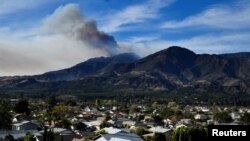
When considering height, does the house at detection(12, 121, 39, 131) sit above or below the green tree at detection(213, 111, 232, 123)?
above

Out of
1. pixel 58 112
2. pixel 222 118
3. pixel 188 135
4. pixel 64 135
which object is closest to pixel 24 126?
pixel 64 135

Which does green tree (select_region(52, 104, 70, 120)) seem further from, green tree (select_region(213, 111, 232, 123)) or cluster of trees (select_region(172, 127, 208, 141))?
green tree (select_region(213, 111, 232, 123))

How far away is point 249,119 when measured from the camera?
13275cm

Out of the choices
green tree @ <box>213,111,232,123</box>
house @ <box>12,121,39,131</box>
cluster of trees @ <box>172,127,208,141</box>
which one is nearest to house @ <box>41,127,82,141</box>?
house @ <box>12,121,39,131</box>

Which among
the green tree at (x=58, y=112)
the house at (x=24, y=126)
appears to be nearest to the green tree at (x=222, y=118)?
the green tree at (x=58, y=112)

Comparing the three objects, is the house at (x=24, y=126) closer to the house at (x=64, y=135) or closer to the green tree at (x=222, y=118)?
the house at (x=64, y=135)

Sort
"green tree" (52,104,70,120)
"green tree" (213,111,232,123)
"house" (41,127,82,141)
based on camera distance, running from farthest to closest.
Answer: "green tree" (213,111,232,123), "green tree" (52,104,70,120), "house" (41,127,82,141)

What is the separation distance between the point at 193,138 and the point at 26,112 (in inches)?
2652

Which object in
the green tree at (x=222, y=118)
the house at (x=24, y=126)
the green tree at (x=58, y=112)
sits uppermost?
the green tree at (x=58, y=112)

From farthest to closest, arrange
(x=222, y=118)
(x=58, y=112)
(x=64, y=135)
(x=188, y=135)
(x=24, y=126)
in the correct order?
(x=222, y=118) < (x=58, y=112) < (x=24, y=126) < (x=64, y=135) < (x=188, y=135)

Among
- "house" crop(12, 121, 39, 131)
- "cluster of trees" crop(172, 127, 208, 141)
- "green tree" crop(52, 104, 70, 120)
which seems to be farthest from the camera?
"green tree" crop(52, 104, 70, 120)

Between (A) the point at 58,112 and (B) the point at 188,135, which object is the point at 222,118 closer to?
(A) the point at 58,112

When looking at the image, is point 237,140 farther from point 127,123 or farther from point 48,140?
point 127,123

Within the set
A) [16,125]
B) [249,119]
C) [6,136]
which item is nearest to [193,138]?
[6,136]
